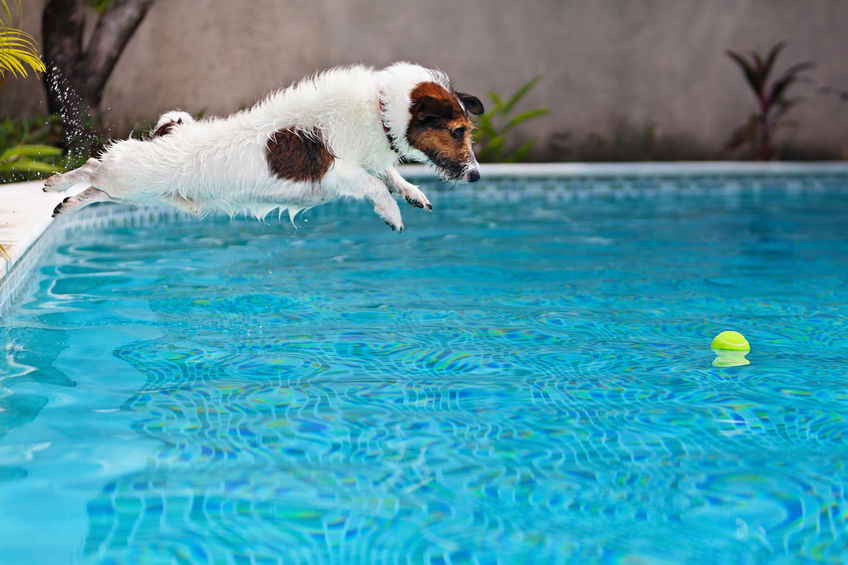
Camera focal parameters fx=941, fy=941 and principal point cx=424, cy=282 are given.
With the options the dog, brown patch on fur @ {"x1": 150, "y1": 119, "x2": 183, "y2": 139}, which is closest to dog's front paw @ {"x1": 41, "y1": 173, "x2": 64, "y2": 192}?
the dog

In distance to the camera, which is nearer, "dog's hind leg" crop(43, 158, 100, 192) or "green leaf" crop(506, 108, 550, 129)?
"dog's hind leg" crop(43, 158, 100, 192)

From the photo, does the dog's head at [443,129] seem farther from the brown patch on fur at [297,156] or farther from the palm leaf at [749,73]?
the palm leaf at [749,73]

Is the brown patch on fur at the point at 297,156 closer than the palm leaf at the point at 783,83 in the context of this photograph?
Yes

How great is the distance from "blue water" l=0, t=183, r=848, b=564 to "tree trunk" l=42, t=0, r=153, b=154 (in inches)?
190

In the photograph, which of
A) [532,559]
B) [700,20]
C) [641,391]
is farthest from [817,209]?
[532,559]

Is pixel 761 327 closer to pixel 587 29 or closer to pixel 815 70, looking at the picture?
pixel 587 29

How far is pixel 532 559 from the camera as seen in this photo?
215 centimetres

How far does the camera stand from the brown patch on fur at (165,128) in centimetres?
422

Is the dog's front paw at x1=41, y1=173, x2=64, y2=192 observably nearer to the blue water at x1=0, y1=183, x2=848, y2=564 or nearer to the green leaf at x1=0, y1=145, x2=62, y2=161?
the blue water at x1=0, y1=183, x2=848, y2=564

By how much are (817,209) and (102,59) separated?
7661 mm

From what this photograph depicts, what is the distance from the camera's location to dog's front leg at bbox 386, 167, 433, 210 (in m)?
4.20

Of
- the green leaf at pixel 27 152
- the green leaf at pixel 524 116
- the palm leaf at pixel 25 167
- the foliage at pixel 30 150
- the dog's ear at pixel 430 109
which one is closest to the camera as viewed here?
the dog's ear at pixel 430 109

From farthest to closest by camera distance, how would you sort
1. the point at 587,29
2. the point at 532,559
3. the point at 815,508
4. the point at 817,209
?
the point at 587,29
the point at 817,209
the point at 815,508
the point at 532,559

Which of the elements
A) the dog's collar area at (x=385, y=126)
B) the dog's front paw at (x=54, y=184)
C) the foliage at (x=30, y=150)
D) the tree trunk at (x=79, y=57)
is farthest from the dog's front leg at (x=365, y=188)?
the tree trunk at (x=79, y=57)
